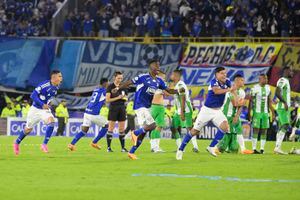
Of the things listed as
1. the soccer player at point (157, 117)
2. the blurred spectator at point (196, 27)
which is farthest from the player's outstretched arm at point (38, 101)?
the blurred spectator at point (196, 27)

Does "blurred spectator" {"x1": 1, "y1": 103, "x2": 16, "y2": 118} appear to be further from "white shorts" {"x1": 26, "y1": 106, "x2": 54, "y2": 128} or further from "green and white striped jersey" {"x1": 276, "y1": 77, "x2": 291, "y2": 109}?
"green and white striped jersey" {"x1": 276, "y1": 77, "x2": 291, "y2": 109}

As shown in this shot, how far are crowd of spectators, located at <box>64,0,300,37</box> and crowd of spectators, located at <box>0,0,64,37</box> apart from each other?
6.07 feet

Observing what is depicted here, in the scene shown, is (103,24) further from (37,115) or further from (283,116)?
(37,115)

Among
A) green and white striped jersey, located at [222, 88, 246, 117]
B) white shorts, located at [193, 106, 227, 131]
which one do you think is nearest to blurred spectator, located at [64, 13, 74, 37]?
green and white striped jersey, located at [222, 88, 246, 117]

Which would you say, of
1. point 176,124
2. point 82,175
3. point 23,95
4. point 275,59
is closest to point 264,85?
point 176,124

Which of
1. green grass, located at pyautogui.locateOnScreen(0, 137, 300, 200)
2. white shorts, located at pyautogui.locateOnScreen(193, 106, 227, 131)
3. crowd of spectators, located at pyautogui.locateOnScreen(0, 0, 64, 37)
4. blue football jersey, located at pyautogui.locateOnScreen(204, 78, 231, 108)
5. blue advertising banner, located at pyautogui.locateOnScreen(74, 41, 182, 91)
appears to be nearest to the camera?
green grass, located at pyautogui.locateOnScreen(0, 137, 300, 200)

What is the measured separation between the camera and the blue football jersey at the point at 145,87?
22.7 meters

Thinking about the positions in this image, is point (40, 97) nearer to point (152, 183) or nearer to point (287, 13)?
point (152, 183)

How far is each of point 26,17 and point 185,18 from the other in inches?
425

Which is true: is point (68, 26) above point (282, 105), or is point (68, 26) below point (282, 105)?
above

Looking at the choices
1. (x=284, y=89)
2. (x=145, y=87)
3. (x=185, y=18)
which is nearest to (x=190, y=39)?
(x=185, y=18)

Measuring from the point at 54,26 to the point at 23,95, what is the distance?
5081 mm

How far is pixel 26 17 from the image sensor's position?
50375 millimetres

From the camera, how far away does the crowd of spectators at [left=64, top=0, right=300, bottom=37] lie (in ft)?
Result: 142
